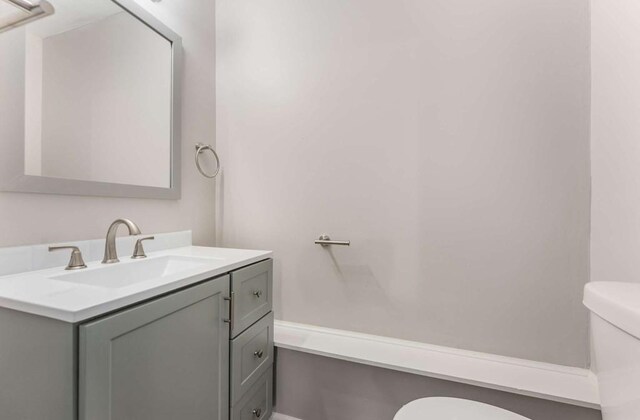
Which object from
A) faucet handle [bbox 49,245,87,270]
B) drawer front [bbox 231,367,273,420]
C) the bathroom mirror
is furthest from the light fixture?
drawer front [bbox 231,367,273,420]

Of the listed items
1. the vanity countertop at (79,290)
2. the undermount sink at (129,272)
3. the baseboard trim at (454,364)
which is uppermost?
the vanity countertop at (79,290)

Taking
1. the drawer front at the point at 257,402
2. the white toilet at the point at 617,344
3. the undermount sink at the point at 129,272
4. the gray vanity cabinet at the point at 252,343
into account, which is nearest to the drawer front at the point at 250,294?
the gray vanity cabinet at the point at 252,343

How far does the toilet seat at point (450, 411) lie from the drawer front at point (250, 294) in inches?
23.3

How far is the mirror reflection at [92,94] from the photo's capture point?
0.89 meters

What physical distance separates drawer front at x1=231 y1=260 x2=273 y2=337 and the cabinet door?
5 centimetres

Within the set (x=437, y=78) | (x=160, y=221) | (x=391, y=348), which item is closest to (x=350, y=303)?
(x=391, y=348)

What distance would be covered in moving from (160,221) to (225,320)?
658 millimetres

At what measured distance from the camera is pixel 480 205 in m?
1.28

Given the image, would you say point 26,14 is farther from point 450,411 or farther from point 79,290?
point 450,411

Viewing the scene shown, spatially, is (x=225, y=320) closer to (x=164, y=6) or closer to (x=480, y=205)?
(x=480, y=205)

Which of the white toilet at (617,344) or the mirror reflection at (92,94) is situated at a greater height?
the mirror reflection at (92,94)

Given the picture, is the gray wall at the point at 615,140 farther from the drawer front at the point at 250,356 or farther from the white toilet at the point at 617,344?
the drawer front at the point at 250,356

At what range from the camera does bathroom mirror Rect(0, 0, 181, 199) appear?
2.85 feet

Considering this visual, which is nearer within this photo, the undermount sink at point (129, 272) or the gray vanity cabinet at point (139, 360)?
the gray vanity cabinet at point (139, 360)
